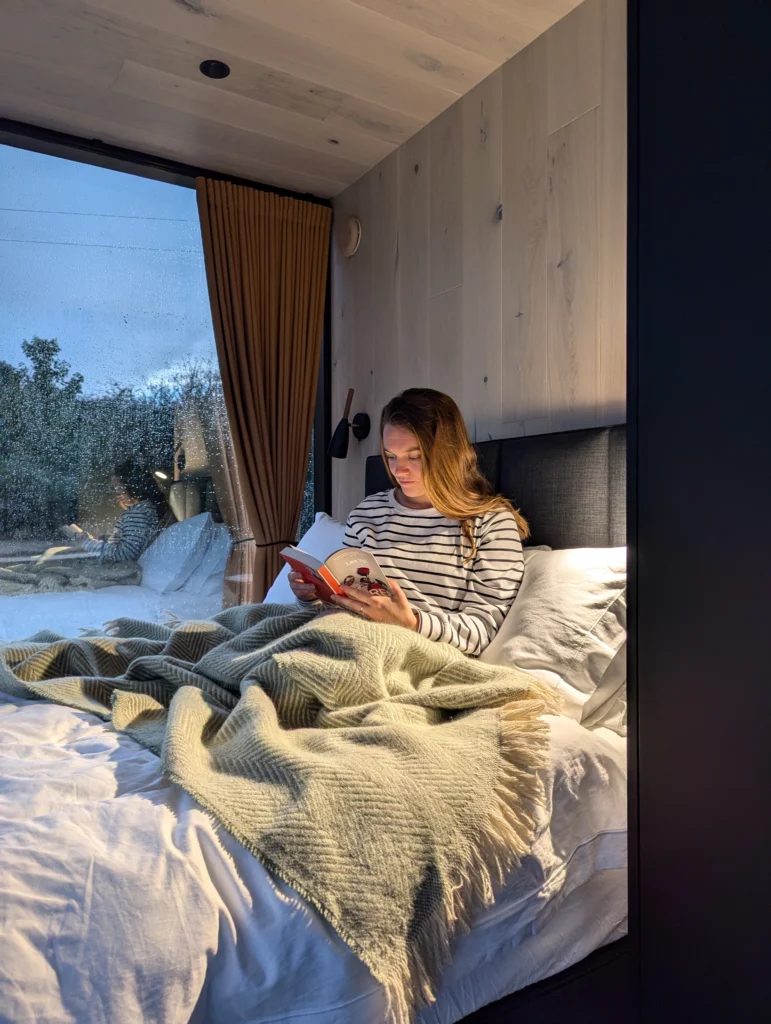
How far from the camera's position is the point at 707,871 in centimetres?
75

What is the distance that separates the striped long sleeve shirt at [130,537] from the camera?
3064mm

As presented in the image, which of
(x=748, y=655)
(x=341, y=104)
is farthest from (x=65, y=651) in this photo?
(x=341, y=104)

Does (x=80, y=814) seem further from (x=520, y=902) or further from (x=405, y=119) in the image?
(x=405, y=119)

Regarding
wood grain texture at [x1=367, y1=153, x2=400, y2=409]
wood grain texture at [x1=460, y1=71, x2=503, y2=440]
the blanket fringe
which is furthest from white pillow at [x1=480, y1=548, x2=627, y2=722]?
wood grain texture at [x1=367, y1=153, x2=400, y2=409]

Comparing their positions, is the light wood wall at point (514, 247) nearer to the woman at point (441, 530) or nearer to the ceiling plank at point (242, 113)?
the ceiling plank at point (242, 113)

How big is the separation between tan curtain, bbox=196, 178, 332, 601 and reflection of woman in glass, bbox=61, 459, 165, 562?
39 cm

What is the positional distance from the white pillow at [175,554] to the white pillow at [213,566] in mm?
19

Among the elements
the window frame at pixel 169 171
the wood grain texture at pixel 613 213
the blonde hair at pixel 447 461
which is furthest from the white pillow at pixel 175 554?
the wood grain texture at pixel 613 213

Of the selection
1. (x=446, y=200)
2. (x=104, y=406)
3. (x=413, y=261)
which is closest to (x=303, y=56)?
(x=446, y=200)

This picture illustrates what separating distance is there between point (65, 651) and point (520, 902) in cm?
114

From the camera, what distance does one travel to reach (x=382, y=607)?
1.64 metres

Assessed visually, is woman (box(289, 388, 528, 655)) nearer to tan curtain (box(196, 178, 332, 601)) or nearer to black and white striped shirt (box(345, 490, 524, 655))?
black and white striped shirt (box(345, 490, 524, 655))

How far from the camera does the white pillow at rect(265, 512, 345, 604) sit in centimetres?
233

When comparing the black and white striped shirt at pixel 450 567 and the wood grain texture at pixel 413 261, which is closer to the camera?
the black and white striped shirt at pixel 450 567
